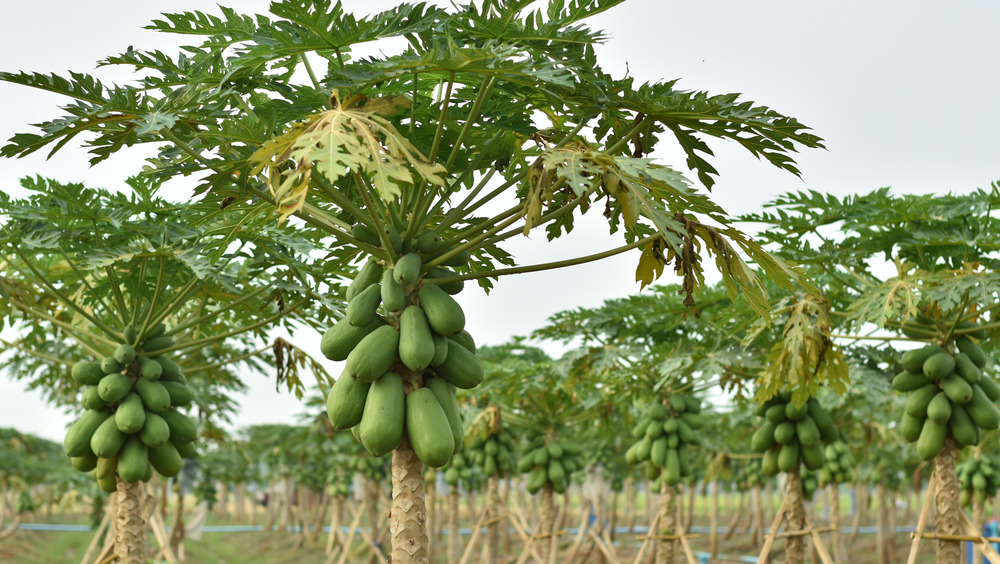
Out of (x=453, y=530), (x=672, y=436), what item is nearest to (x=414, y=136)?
(x=672, y=436)

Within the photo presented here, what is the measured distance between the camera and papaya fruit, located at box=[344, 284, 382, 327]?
126 inches

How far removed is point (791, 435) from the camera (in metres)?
7.52

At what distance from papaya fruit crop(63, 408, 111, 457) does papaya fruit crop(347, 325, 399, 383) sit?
2.93 m

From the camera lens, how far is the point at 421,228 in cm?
344

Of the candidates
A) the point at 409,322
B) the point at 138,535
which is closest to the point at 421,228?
the point at 409,322

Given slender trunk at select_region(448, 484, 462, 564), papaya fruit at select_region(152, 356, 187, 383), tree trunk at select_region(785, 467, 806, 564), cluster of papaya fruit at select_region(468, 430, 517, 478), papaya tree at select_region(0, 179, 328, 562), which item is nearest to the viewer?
papaya tree at select_region(0, 179, 328, 562)

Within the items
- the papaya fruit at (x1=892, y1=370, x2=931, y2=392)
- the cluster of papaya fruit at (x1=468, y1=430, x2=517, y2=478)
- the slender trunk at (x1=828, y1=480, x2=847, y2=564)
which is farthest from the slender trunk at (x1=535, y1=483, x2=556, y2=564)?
the papaya fruit at (x1=892, y1=370, x2=931, y2=392)

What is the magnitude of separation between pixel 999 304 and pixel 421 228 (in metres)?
3.88

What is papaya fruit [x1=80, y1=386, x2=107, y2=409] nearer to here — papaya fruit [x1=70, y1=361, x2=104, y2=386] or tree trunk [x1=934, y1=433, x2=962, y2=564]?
papaya fruit [x1=70, y1=361, x2=104, y2=386]

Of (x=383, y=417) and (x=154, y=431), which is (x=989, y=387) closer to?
(x=383, y=417)

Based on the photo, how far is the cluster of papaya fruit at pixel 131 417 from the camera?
518 centimetres

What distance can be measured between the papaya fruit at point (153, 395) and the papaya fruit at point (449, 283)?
272 cm

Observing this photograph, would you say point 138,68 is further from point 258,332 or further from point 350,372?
point 258,332

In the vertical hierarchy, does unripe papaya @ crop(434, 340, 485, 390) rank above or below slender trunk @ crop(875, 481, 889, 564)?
above
